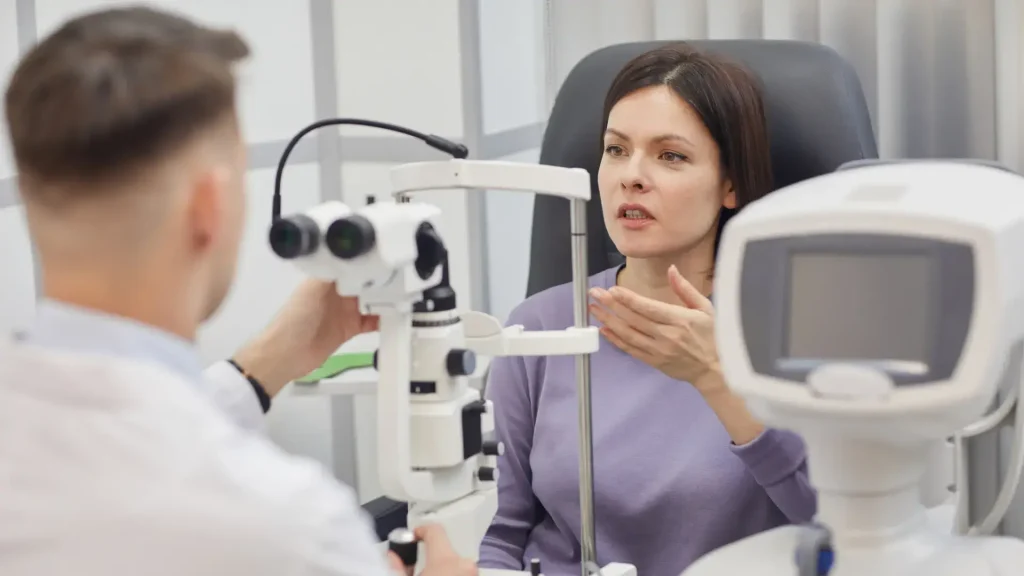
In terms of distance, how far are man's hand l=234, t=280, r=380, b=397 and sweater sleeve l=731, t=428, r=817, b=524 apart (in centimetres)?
46

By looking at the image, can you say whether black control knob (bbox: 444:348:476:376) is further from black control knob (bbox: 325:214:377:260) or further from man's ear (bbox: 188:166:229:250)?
man's ear (bbox: 188:166:229:250)

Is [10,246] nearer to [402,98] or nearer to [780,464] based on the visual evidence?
[402,98]

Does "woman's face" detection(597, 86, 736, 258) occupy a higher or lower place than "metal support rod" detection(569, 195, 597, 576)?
higher

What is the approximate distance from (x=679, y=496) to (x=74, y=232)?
0.94 m

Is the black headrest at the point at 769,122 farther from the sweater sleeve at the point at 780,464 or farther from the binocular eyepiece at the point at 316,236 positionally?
the binocular eyepiece at the point at 316,236

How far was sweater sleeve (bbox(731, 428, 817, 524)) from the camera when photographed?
4.79ft

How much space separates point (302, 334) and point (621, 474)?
0.47 m

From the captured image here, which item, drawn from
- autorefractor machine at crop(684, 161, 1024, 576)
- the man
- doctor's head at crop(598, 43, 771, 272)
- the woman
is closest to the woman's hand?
the woman

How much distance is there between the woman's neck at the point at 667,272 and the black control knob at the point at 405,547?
0.70 metres

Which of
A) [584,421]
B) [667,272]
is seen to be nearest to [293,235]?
[584,421]

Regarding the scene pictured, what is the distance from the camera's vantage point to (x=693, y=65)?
1.75 m

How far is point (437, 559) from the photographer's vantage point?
1181mm

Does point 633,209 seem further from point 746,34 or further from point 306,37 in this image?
point 306,37

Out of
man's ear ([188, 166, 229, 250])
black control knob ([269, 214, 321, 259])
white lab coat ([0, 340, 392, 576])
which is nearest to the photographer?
white lab coat ([0, 340, 392, 576])
